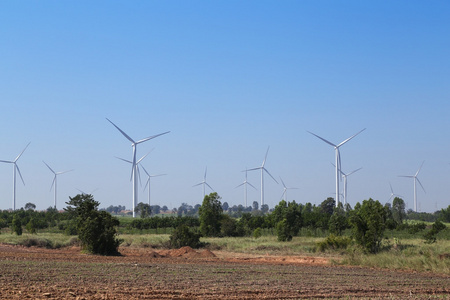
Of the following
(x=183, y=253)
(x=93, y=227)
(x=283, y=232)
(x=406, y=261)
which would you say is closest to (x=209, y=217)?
(x=283, y=232)

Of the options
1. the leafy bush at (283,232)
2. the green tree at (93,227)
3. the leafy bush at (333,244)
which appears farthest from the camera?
the leafy bush at (283,232)

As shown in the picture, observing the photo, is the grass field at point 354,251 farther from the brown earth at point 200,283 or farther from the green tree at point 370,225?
the brown earth at point 200,283

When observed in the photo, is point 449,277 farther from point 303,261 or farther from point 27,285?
point 27,285

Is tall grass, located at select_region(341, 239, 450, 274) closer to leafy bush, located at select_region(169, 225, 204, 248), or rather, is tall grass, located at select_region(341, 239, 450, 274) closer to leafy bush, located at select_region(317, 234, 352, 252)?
leafy bush, located at select_region(317, 234, 352, 252)

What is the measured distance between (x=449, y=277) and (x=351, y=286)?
9.08 meters

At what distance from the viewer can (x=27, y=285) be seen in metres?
21.5

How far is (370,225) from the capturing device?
1774 inches

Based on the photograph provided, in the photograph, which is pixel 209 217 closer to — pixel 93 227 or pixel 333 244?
pixel 333 244

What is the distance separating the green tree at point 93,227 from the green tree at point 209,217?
25.3 meters

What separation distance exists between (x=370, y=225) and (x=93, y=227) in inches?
833

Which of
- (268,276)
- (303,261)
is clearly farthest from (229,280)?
(303,261)

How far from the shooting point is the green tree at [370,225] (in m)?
44.9

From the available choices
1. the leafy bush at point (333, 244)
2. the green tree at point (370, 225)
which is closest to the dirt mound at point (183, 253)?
the leafy bush at point (333, 244)

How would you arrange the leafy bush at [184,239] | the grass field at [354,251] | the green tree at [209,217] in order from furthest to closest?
the green tree at [209,217] < the leafy bush at [184,239] < the grass field at [354,251]
